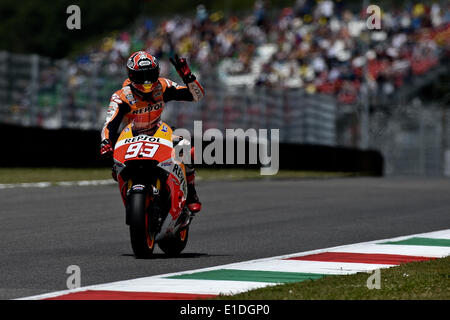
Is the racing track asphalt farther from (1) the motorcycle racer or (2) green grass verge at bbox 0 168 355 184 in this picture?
(2) green grass verge at bbox 0 168 355 184

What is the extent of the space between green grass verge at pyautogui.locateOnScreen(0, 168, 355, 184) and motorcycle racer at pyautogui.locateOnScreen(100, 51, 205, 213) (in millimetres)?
9673

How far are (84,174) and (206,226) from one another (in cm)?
987

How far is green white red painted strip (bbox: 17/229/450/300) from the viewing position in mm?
6434

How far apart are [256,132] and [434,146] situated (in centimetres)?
718

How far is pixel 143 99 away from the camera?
8.80 m

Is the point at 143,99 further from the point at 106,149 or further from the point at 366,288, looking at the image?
the point at 366,288

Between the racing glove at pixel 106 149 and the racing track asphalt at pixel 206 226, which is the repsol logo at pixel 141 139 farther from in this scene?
the racing track asphalt at pixel 206 226

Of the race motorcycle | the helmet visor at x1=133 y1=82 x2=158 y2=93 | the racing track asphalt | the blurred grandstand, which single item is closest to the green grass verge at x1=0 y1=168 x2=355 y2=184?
the blurred grandstand

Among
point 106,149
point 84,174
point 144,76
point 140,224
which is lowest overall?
point 140,224

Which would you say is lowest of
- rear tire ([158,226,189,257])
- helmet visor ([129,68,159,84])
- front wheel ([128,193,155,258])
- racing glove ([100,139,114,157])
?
rear tire ([158,226,189,257])

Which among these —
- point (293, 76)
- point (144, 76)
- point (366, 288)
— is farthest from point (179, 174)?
point (293, 76)

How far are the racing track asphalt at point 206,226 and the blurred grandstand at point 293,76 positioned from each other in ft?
16.7

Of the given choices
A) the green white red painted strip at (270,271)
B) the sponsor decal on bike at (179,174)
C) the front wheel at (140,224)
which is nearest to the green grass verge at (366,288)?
the green white red painted strip at (270,271)
